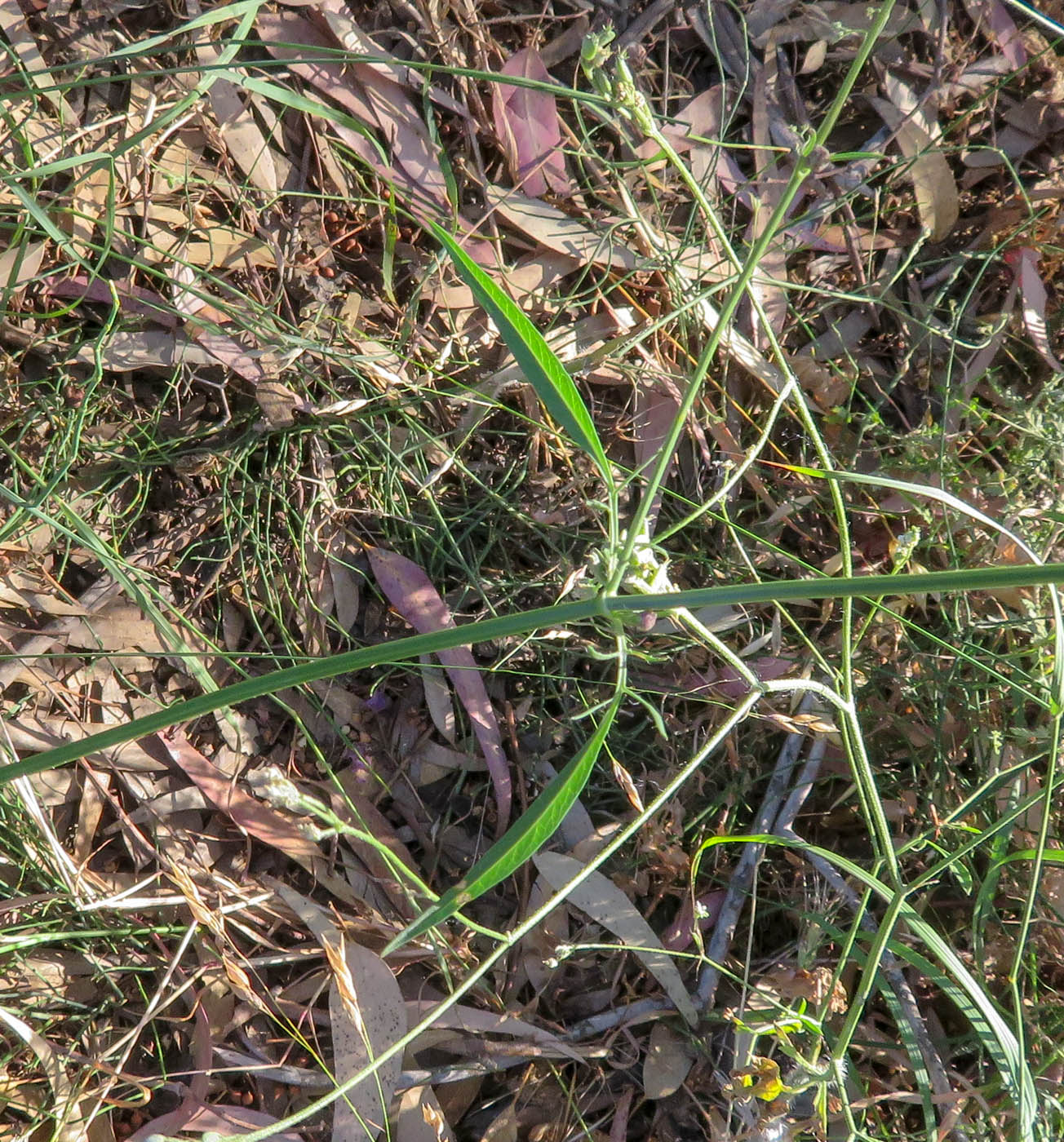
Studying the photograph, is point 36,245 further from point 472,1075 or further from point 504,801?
point 472,1075

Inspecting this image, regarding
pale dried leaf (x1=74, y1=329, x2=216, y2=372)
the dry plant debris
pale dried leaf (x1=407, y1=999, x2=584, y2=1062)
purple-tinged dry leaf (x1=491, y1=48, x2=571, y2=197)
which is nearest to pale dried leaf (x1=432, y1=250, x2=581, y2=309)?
the dry plant debris

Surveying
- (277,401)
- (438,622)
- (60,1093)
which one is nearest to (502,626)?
(438,622)

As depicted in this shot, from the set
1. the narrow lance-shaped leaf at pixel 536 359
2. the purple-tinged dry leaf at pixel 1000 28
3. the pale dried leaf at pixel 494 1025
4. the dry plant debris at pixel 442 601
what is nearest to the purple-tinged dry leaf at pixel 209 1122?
the dry plant debris at pixel 442 601

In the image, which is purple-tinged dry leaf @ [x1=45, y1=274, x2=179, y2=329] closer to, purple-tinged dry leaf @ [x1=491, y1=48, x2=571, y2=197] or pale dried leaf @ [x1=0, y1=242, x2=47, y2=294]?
pale dried leaf @ [x1=0, y1=242, x2=47, y2=294]

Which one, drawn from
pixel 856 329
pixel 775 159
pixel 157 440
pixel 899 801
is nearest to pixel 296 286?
pixel 157 440

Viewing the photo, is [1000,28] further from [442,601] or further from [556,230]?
[442,601]

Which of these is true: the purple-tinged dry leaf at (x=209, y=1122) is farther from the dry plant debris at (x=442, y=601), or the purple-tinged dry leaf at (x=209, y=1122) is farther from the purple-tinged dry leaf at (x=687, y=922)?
the purple-tinged dry leaf at (x=687, y=922)
